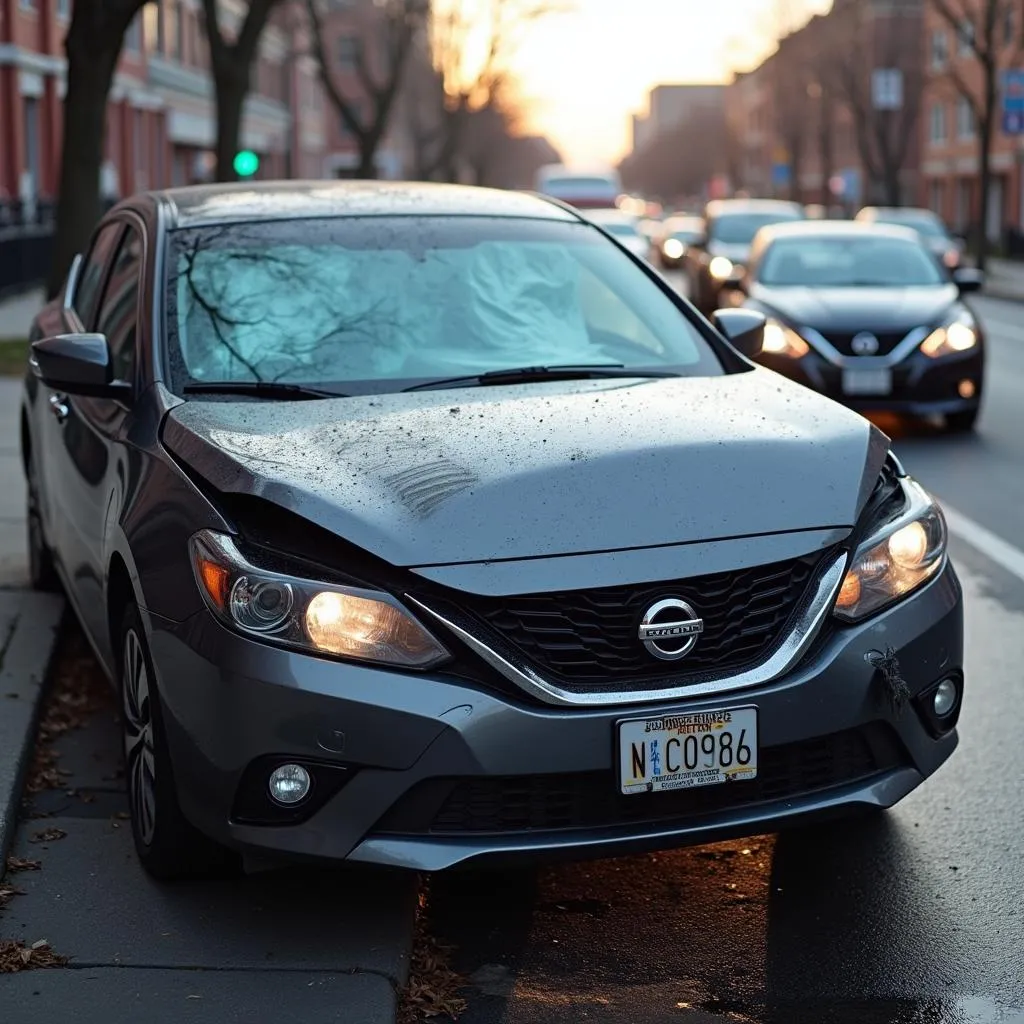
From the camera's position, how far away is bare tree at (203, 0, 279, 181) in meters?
24.1

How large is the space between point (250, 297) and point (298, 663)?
176 centimetres

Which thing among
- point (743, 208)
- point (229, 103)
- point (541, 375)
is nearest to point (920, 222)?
point (743, 208)

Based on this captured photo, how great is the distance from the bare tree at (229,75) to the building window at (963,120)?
4912 centimetres

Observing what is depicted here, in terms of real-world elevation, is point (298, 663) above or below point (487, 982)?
above

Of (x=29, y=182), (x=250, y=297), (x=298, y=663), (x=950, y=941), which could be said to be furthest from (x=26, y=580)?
(x=29, y=182)

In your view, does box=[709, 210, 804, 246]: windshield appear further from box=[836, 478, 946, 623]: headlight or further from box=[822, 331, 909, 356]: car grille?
box=[836, 478, 946, 623]: headlight

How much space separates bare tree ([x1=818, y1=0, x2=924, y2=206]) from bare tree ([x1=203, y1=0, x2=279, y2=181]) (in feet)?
136

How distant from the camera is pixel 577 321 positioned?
18.0ft

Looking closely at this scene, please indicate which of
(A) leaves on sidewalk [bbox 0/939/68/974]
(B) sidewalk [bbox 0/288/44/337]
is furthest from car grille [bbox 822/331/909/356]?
(B) sidewalk [bbox 0/288/44/337]

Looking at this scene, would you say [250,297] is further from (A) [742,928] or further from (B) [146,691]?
(A) [742,928]

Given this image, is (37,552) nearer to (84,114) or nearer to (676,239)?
(84,114)

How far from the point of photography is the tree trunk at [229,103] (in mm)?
24469

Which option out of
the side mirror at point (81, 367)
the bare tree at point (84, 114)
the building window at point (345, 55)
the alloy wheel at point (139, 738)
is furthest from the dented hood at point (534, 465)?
the building window at point (345, 55)

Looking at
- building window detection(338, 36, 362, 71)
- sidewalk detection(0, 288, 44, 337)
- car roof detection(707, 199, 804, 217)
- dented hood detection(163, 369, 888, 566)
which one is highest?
building window detection(338, 36, 362, 71)
